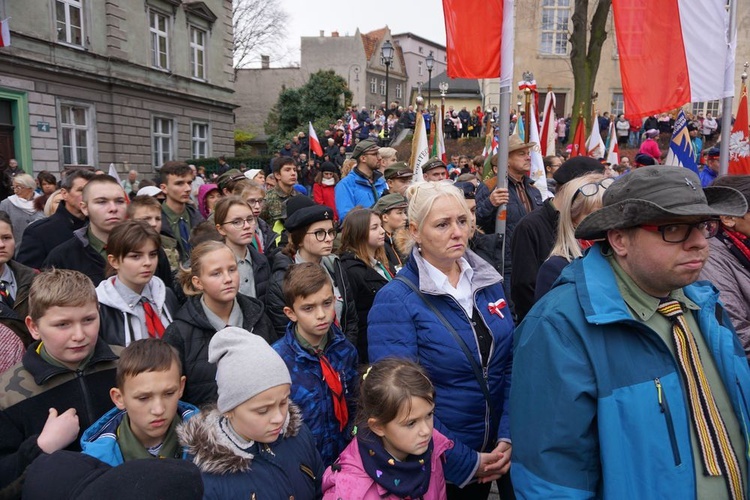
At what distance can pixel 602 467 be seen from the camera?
174 centimetres

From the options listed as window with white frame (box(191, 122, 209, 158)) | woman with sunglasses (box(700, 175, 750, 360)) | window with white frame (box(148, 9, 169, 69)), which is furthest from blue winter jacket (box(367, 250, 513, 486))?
window with white frame (box(191, 122, 209, 158))

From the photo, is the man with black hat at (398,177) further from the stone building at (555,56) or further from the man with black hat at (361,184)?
the stone building at (555,56)

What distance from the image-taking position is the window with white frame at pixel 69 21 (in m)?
18.4

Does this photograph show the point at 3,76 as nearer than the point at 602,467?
No

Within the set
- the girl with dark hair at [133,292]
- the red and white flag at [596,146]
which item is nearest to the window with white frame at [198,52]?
the red and white flag at [596,146]

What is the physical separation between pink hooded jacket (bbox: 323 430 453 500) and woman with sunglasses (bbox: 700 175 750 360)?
1.62 metres

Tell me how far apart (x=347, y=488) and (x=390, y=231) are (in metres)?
3.20

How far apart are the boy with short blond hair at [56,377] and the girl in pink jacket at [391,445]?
1130 millimetres

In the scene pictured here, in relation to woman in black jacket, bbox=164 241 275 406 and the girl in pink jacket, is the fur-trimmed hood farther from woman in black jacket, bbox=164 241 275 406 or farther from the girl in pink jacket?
woman in black jacket, bbox=164 241 275 406

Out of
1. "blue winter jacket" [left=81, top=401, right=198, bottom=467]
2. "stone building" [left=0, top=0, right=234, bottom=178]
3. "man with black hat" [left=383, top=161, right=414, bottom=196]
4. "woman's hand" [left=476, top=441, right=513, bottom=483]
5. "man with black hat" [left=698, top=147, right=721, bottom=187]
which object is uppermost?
"stone building" [left=0, top=0, right=234, bottom=178]

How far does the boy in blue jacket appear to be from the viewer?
2.82 m

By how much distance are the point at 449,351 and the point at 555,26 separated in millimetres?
38360

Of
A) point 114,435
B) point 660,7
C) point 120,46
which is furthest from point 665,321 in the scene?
point 120,46

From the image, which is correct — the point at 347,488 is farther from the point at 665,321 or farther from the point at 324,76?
the point at 324,76
